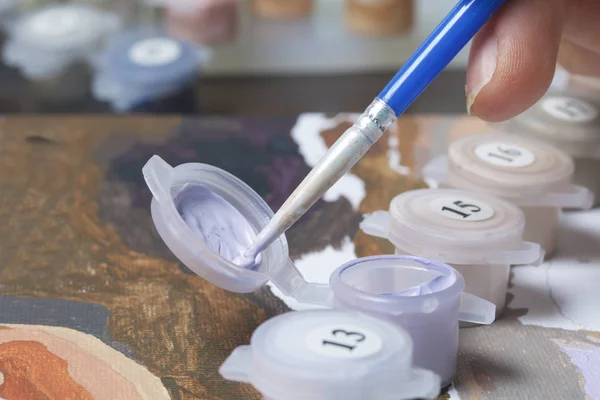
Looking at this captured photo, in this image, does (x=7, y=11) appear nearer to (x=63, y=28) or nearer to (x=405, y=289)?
(x=63, y=28)

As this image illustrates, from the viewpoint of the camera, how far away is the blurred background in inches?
42.9

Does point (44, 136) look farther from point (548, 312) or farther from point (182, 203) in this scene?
point (548, 312)

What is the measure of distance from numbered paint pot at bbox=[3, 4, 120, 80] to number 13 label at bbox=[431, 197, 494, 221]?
661 millimetres

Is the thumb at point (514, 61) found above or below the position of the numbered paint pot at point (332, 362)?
above

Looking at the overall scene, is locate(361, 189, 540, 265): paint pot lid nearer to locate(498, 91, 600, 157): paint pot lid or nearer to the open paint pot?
the open paint pot

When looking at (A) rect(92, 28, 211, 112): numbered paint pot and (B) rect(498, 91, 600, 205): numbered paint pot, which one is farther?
(A) rect(92, 28, 211, 112): numbered paint pot

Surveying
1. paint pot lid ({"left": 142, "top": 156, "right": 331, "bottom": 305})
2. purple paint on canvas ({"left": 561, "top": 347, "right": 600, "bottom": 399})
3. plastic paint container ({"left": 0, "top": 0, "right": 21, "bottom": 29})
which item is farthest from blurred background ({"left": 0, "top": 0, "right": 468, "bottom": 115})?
purple paint on canvas ({"left": 561, "top": 347, "right": 600, "bottom": 399})

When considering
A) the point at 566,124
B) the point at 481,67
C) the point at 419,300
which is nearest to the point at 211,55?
the point at 566,124

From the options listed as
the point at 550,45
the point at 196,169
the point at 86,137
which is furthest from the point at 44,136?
the point at 550,45

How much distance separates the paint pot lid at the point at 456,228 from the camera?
58cm

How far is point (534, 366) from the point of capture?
1.79ft

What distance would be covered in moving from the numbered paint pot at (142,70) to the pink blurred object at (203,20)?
0.15 feet

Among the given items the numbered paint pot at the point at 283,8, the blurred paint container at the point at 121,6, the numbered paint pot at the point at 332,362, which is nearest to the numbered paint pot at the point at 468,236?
the numbered paint pot at the point at 332,362

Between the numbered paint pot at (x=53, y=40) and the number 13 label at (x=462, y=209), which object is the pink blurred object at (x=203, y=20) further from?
the number 13 label at (x=462, y=209)
